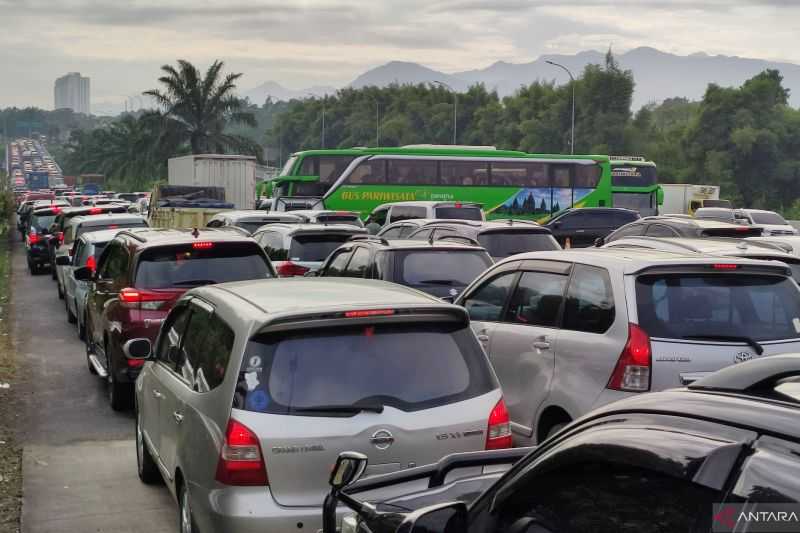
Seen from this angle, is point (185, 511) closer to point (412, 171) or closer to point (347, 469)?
point (347, 469)

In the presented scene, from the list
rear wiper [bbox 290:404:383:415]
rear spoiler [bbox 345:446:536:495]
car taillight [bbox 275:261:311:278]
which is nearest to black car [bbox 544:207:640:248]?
car taillight [bbox 275:261:311:278]

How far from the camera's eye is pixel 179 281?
36.3 feet

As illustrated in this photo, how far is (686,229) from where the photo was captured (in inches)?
690

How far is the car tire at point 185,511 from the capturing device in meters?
5.99

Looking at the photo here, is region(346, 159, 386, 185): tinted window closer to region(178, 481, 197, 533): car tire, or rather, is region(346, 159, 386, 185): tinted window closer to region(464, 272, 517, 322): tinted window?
region(464, 272, 517, 322): tinted window

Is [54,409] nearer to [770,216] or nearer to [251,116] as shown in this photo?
[770,216]

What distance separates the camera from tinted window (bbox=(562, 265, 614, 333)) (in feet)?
24.1

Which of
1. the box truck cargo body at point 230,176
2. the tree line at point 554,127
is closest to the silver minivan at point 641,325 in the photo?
the box truck cargo body at point 230,176

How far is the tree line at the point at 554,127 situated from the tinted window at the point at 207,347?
67.2 m

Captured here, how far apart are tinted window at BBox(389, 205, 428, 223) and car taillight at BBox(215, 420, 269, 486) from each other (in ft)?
77.1

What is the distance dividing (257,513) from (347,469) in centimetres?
150

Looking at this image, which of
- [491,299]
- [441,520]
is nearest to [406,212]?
[491,299]

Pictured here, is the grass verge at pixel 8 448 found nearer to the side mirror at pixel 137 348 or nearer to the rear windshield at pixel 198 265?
the side mirror at pixel 137 348

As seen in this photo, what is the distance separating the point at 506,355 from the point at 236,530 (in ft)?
11.6
